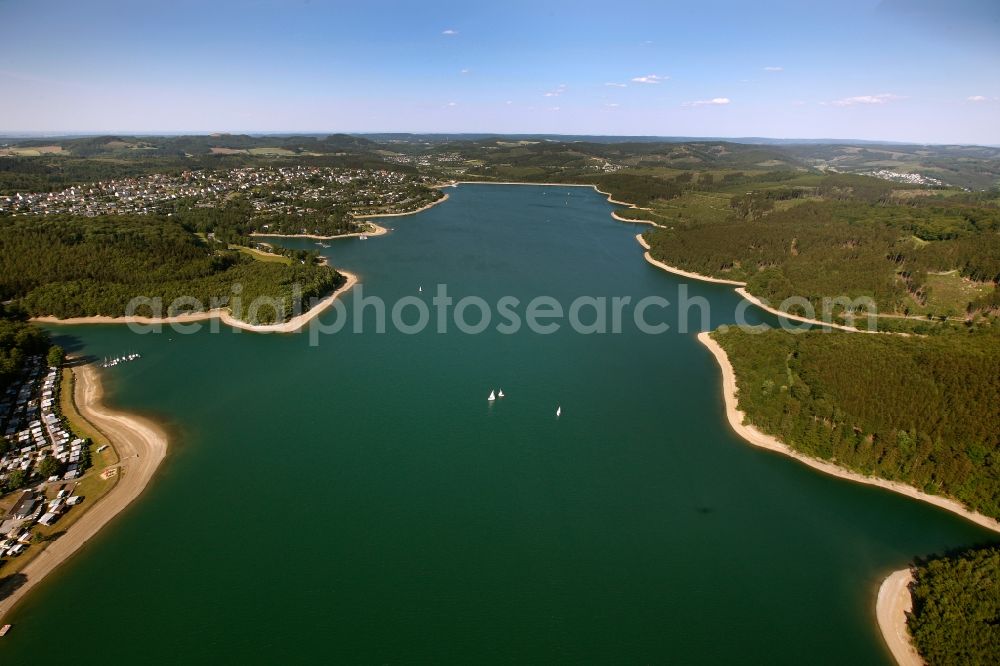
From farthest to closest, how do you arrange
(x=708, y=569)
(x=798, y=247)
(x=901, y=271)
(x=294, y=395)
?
1. (x=798, y=247)
2. (x=901, y=271)
3. (x=294, y=395)
4. (x=708, y=569)

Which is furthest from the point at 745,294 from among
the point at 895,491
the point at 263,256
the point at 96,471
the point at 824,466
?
the point at 96,471

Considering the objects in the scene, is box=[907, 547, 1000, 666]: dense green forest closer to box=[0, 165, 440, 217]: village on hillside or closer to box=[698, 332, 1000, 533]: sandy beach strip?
box=[698, 332, 1000, 533]: sandy beach strip

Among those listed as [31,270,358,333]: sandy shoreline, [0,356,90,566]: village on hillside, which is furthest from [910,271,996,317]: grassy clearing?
[0,356,90,566]: village on hillside

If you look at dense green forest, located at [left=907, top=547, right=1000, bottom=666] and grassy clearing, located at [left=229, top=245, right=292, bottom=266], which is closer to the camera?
dense green forest, located at [left=907, top=547, right=1000, bottom=666]

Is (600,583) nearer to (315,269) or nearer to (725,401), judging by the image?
(725,401)

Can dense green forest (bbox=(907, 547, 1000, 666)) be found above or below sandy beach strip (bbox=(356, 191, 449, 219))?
below

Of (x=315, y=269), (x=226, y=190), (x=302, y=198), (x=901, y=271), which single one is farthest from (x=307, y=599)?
(x=226, y=190)

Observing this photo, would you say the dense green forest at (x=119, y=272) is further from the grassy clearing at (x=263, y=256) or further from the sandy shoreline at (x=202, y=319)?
the grassy clearing at (x=263, y=256)
